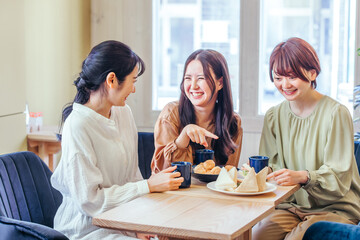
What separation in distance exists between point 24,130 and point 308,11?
2143 millimetres

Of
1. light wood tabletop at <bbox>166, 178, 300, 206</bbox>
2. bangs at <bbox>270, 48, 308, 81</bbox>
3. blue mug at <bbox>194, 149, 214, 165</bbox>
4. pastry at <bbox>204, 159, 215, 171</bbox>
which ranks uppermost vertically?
bangs at <bbox>270, 48, 308, 81</bbox>

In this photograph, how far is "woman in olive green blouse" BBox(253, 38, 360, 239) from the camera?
6.71 ft

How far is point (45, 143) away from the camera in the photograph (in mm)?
3213

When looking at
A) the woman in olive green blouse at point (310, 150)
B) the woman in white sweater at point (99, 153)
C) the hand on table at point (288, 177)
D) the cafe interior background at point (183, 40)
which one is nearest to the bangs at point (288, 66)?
the woman in olive green blouse at point (310, 150)

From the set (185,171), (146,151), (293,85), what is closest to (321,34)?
(146,151)

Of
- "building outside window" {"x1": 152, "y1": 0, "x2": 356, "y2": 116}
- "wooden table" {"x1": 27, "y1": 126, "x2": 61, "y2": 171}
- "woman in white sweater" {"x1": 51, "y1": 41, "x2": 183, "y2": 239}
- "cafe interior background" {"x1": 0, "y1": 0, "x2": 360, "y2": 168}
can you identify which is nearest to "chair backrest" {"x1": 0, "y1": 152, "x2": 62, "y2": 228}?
"woman in white sweater" {"x1": 51, "y1": 41, "x2": 183, "y2": 239}

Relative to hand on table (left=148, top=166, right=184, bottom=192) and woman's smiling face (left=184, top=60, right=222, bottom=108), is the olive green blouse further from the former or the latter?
→ hand on table (left=148, top=166, right=184, bottom=192)

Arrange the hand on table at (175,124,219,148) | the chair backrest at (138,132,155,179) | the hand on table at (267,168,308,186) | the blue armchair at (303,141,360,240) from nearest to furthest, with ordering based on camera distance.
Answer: the blue armchair at (303,141,360,240) → the hand on table at (267,168,308,186) → the hand on table at (175,124,219,148) → the chair backrest at (138,132,155,179)

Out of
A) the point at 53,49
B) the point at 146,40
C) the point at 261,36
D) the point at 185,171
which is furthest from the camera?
the point at 146,40

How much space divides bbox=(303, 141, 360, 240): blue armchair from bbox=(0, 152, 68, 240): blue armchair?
1.00 m

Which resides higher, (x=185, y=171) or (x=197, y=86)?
(x=197, y=86)

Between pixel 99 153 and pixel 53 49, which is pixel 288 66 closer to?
pixel 99 153

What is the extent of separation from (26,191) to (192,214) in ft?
2.92

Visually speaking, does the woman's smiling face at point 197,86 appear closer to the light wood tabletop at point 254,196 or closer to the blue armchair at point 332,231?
the light wood tabletop at point 254,196
